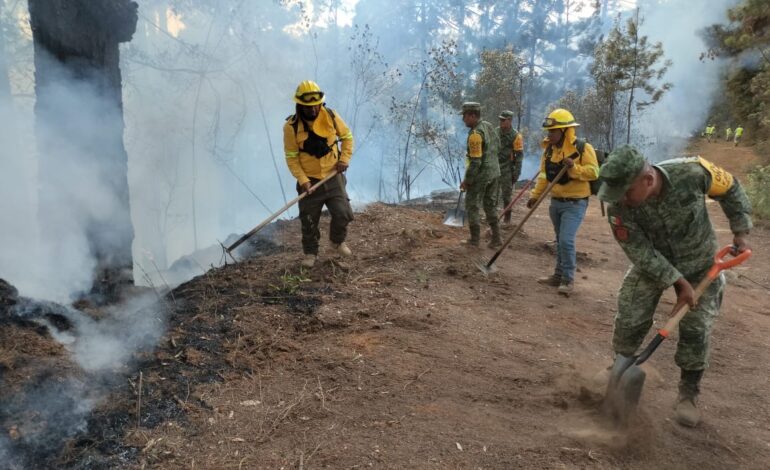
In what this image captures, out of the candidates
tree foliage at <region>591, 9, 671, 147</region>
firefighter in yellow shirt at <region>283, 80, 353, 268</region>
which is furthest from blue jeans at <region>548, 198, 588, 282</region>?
tree foliage at <region>591, 9, 671, 147</region>

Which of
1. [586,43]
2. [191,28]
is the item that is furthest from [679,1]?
[191,28]

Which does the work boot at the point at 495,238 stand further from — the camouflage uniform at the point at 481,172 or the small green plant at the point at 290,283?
the small green plant at the point at 290,283

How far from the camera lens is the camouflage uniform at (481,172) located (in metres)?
6.51

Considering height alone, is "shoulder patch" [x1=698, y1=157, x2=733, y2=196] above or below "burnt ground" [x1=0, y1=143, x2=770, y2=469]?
above

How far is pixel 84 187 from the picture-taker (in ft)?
18.1

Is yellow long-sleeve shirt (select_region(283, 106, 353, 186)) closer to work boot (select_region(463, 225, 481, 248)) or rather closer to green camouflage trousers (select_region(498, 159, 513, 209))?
work boot (select_region(463, 225, 481, 248))

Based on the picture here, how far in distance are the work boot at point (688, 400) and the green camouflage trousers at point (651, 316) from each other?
0.23 ft

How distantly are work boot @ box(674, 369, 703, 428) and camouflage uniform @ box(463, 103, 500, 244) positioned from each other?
3.99 m

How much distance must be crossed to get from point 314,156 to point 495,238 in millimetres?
3171

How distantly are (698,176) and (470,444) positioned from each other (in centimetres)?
196

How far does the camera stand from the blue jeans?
519 centimetres

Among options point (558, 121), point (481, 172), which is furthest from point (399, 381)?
point (481, 172)

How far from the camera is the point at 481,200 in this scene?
6.86m

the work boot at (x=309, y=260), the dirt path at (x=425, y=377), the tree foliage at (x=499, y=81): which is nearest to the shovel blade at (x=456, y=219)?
the dirt path at (x=425, y=377)
